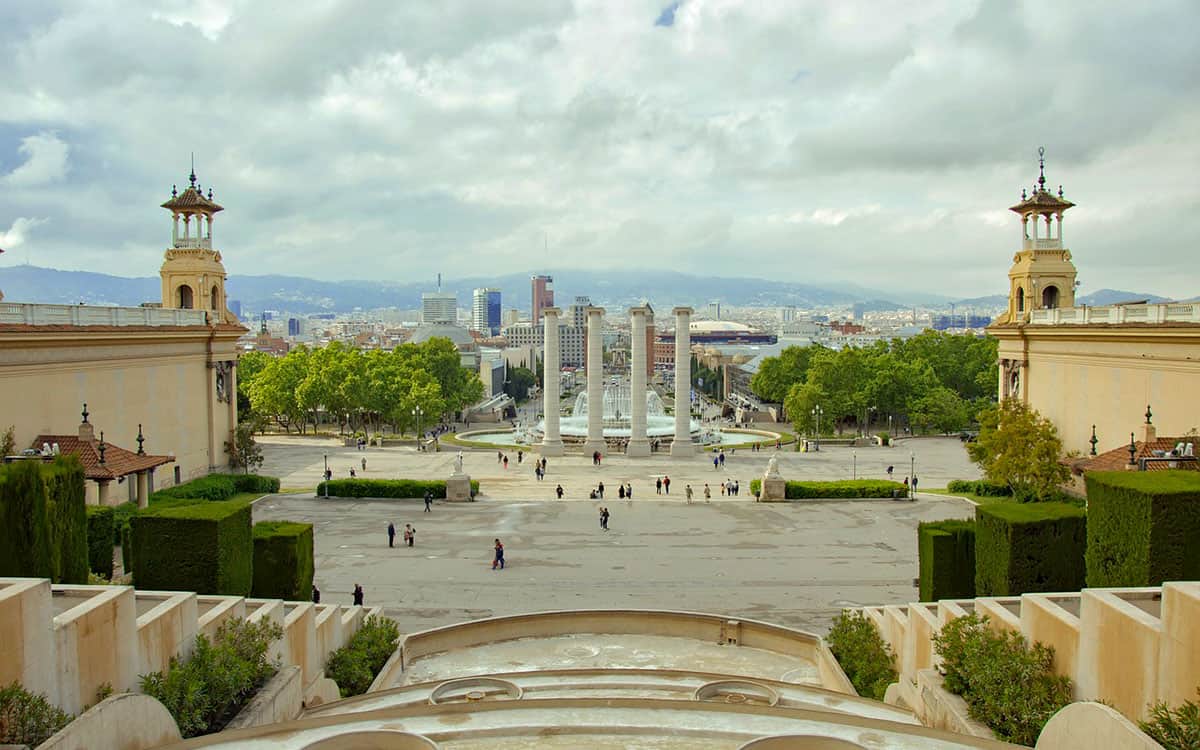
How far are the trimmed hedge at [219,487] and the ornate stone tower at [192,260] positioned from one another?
499 inches

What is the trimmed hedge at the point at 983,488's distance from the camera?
46.6 m

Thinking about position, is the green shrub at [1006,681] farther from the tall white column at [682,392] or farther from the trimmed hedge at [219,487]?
the tall white column at [682,392]

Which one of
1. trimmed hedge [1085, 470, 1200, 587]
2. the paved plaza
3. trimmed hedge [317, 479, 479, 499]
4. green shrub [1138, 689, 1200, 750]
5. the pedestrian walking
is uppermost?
trimmed hedge [1085, 470, 1200, 587]

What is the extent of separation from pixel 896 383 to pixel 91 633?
3071 inches

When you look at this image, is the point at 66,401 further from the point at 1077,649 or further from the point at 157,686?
the point at 1077,649

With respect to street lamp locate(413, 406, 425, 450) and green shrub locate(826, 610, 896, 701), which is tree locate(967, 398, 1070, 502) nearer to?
green shrub locate(826, 610, 896, 701)

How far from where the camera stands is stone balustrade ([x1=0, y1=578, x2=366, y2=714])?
10.2m

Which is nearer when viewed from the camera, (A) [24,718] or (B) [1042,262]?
(A) [24,718]

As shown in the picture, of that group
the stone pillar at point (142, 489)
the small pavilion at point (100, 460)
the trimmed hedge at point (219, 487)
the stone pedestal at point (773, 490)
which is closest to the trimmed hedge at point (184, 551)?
the small pavilion at point (100, 460)

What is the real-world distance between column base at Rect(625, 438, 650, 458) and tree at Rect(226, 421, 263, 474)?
24815mm

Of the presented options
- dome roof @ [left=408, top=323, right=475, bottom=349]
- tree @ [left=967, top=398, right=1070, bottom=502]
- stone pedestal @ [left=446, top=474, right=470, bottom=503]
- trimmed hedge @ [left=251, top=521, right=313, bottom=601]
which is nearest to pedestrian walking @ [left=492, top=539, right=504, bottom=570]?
trimmed hedge @ [left=251, top=521, right=313, bottom=601]

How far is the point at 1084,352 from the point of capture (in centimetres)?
4741

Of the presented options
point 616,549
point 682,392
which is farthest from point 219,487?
point 682,392

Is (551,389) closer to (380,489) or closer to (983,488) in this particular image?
(380,489)
